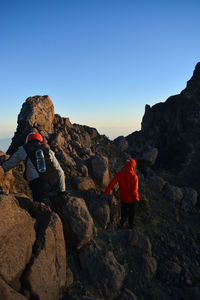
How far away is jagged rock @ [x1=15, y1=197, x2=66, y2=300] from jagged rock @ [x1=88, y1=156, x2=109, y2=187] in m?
5.13

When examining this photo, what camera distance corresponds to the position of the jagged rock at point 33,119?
514 inches

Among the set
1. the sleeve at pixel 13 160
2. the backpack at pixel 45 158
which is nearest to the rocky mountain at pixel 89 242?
the sleeve at pixel 13 160

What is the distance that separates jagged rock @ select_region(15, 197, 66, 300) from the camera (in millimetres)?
3822

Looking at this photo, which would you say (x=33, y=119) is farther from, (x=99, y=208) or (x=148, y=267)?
(x=148, y=267)

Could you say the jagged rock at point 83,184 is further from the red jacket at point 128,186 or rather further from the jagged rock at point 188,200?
the jagged rock at point 188,200

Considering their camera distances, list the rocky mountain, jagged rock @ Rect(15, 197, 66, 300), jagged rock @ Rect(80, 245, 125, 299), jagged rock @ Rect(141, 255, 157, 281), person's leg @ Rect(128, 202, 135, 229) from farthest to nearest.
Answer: person's leg @ Rect(128, 202, 135, 229) → jagged rock @ Rect(141, 255, 157, 281) → jagged rock @ Rect(80, 245, 125, 299) → the rocky mountain → jagged rock @ Rect(15, 197, 66, 300)

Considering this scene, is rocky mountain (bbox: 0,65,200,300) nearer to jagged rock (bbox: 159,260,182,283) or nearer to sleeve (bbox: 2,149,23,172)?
jagged rock (bbox: 159,260,182,283)

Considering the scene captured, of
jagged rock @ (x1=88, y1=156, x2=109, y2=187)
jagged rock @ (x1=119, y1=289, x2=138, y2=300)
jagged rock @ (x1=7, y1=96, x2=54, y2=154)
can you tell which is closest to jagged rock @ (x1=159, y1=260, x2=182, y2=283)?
jagged rock @ (x1=119, y1=289, x2=138, y2=300)

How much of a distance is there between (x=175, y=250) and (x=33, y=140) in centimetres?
707

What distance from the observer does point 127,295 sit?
5285 millimetres

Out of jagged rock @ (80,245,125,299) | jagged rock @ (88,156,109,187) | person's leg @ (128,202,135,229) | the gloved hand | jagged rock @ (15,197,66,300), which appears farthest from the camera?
jagged rock @ (88,156,109,187)

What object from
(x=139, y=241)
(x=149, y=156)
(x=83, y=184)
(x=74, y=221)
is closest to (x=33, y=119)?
(x=83, y=184)

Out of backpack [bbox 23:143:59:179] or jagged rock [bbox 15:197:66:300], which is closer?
jagged rock [bbox 15:197:66:300]

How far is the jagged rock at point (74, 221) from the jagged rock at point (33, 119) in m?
7.50
